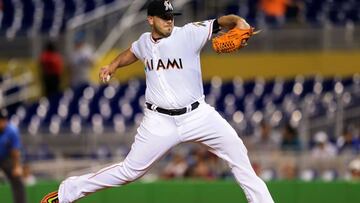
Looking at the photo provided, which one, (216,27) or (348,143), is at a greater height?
(216,27)

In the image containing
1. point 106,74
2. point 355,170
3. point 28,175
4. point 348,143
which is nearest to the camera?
point 106,74

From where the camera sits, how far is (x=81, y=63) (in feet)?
66.1

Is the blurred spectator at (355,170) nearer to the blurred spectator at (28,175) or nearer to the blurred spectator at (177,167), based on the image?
the blurred spectator at (177,167)

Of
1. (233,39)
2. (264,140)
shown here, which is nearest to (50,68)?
(264,140)

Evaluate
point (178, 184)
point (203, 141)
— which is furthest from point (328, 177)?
point (203, 141)

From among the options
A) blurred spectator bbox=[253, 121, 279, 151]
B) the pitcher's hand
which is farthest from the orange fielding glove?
blurred spectator bbox=[253, 121, 279, 151]

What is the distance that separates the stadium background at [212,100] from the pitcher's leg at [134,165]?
9.83ft

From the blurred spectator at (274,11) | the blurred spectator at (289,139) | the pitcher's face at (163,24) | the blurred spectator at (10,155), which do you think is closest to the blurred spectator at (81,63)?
the blurred spectator at (274,11)

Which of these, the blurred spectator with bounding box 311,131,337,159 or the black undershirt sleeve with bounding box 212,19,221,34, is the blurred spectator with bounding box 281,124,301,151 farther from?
the black undershirt sleeve with bounding box 212,19,221,34

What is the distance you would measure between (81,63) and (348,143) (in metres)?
5.63

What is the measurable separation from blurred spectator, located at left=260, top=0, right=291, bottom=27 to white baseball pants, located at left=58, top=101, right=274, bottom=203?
1134 cm

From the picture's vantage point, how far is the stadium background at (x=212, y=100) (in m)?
14.1

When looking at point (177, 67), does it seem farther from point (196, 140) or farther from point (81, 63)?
point (81, 63)

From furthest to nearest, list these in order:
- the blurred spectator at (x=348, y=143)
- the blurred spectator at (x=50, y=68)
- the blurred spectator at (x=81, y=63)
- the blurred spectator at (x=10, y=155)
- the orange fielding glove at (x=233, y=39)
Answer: the blurred spectator at (x=81, y=63)
the blurred spectator at (x=50, y=68)
the blurred spectator at (x=348, y=143)
the blurred spectator at (x=10, y=155)
the orange fielding glove at (x=233, y=39)
